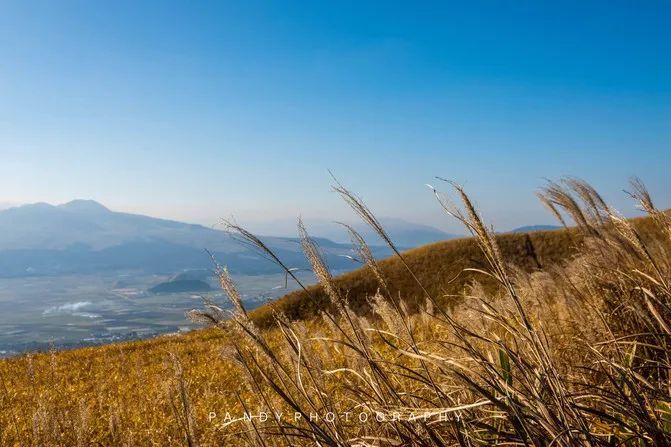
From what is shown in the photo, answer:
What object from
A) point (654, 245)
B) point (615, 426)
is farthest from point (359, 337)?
point (654, 245)

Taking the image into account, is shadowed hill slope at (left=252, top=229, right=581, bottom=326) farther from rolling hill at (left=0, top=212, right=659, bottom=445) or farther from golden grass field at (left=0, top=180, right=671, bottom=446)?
golden grass field at (left=0, top=180, right=671, bottom=446)

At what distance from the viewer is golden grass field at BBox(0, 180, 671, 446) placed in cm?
201

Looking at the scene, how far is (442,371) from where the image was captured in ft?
8.16

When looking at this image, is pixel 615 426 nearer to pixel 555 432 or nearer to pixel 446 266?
pixel 555 432

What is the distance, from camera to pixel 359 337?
2309 mm

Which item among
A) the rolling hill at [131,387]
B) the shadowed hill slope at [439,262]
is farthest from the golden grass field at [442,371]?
the shadowed hill slope at [439,262]

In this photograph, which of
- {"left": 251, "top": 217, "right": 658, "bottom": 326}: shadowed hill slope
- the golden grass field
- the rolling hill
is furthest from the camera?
{"left": 251, "top": 217, "right": 658, "bottom": 326}: shadowed hill slope

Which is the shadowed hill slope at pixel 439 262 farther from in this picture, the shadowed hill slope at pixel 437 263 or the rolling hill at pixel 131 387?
the rolling hill at pixel 131 387

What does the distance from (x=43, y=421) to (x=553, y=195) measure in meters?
4.44

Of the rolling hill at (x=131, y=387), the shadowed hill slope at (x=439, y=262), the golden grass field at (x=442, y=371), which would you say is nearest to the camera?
the golden grass field at (x=442, y=371)

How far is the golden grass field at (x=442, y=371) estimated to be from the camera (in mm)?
2006

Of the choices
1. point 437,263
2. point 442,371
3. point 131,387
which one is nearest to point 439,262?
point 437,263

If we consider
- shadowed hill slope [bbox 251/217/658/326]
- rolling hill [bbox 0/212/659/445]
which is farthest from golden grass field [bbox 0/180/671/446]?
shadowed hill slope [bbox 251/217/658/326]

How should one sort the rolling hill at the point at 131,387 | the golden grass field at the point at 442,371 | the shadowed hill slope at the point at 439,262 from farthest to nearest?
the shadowed hill slope at the point at 439,262
the rolling hill at the point at 131,387
the golden grass field at the point at 442,371
